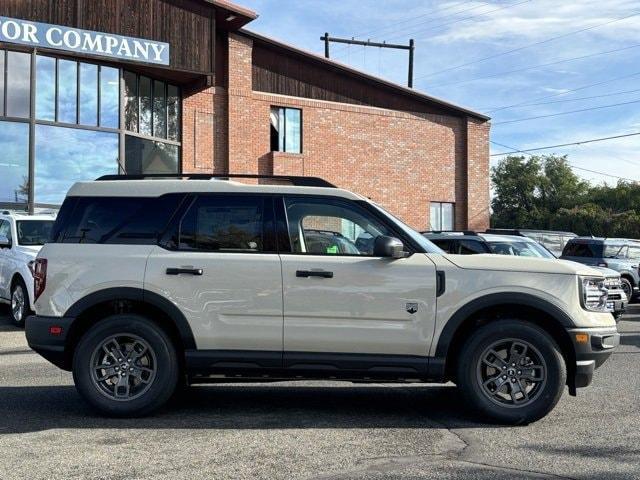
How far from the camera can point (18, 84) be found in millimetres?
19484

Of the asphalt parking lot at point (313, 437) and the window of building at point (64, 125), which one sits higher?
the window of building at point (64, 125)

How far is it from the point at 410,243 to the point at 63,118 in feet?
54.0

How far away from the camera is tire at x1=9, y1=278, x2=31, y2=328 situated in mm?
12156

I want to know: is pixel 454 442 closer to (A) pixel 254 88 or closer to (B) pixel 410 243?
(B) pixel 410 243

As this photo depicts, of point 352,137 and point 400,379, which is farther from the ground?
point 352,137

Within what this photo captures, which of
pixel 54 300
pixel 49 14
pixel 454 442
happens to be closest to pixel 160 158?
pixel 49 14

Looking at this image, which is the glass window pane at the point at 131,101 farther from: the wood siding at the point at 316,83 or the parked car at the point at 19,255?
the parked car at the point at 19,255

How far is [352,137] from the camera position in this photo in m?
28.2

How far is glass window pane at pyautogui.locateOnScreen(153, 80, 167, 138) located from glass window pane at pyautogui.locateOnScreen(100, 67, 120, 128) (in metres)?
1.80

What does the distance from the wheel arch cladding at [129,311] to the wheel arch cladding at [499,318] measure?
213 cm

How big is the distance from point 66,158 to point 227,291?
15.8 m

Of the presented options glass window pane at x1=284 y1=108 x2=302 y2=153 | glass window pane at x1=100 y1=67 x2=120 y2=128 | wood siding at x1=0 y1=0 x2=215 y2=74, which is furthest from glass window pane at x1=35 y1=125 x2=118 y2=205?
glass window pane at x1=284 y1=108 x2=302 y2=153

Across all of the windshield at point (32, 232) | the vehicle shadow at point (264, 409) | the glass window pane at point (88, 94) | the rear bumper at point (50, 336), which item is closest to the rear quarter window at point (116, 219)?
the rear bumper at point (50, 336)

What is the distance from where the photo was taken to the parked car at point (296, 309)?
6.00 m
